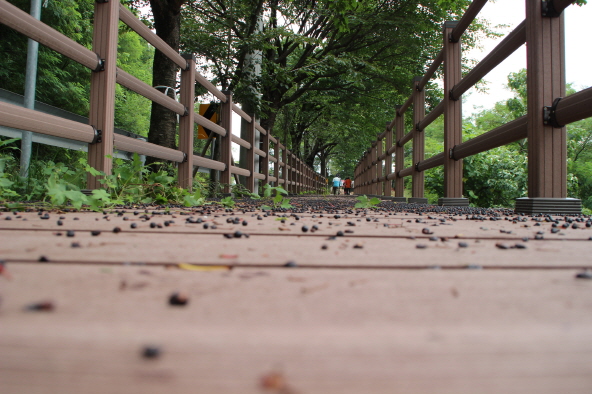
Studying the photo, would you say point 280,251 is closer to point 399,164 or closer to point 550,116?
point 550,116

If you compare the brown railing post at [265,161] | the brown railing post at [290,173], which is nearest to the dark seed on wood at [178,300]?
the brown railing post at [265,161]

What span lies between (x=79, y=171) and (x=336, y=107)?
1144cm

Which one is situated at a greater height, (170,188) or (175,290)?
(170,188)

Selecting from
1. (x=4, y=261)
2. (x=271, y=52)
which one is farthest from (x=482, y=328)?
(x=271, y=52)

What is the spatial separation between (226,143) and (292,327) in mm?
5473

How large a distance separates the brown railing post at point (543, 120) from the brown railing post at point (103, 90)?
3.10 metres

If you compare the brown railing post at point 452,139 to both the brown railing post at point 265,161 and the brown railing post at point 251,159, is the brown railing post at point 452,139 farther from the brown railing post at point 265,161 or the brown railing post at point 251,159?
the brown railing post at point 265,161

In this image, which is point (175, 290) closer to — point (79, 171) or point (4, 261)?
point (4, 261)

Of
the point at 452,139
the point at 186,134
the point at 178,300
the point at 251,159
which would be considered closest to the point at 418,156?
the point at 452,139

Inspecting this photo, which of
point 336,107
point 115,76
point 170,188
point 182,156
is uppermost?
point 336,107

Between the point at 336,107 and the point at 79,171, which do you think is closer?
the point at 79,171

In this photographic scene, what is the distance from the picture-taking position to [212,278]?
662 mm

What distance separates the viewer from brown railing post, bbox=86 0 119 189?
3.01 m

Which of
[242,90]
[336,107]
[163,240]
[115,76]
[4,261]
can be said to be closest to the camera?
[4,261]
